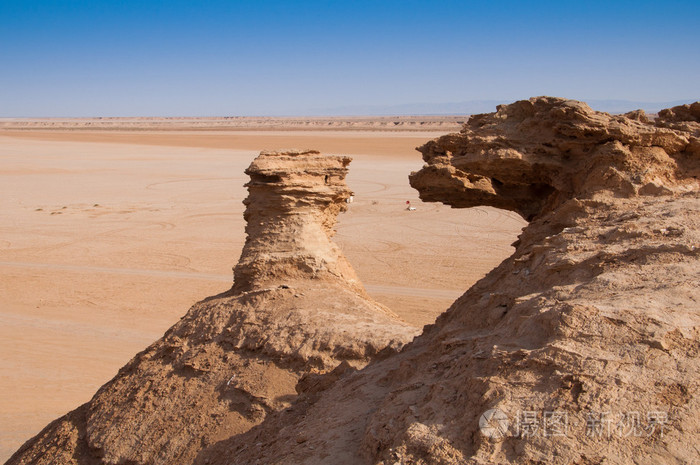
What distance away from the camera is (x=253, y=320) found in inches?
325

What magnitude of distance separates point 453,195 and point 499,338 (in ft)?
11.4

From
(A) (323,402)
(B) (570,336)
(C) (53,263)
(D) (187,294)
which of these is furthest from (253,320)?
(C) (53,263)

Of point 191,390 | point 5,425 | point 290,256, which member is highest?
point 290,256

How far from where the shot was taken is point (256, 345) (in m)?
7.84

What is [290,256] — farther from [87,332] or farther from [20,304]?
[20,304]

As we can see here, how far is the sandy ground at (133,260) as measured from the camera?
13.2 m
